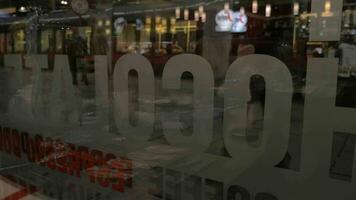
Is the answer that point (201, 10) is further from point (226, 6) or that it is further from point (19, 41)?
point (19, 41)

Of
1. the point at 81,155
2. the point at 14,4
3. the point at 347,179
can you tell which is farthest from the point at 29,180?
the point at 347,179

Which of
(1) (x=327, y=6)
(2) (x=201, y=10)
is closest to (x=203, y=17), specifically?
(2) (x=201, y=10)

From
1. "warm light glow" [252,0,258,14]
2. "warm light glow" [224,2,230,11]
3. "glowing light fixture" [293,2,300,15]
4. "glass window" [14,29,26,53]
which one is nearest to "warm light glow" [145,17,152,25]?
"warm light glow" [224,2,230,11]

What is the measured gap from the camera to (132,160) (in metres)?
2.13

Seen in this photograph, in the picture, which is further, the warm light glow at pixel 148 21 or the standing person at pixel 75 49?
the standing person at pixel 75 49

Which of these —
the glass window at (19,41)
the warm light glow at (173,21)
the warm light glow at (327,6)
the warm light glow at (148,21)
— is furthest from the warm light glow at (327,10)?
the glass window at (19,41)

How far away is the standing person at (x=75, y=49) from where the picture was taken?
226 cm

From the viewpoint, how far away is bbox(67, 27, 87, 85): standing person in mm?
2260

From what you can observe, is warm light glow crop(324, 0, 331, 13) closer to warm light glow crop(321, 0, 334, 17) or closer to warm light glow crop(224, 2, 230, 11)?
warm light glow crop(321, 0, 334, 17)

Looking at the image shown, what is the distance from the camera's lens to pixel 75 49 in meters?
2.30

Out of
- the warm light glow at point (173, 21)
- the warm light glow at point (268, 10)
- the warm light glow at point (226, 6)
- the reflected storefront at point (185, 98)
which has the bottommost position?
the reflected storefront at point (185, 98)

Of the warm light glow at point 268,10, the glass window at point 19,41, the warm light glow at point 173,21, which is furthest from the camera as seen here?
the glass window at point 19,41

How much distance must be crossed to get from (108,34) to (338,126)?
1330 millimetres

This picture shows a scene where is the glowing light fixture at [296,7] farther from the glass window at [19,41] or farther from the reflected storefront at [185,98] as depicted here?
the glass window at [19,41]
